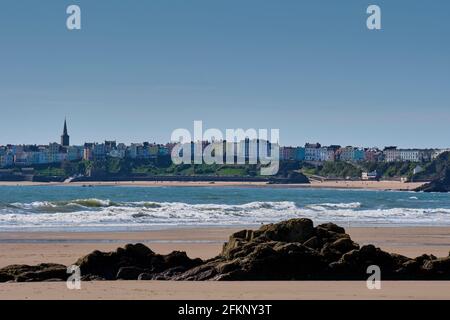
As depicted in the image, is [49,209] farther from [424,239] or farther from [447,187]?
[447,187]

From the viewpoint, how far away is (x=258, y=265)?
47.0 ft

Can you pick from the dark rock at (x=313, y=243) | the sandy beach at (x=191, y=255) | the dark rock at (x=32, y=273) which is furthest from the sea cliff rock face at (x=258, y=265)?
the sandy beach at (x=191, y=255)

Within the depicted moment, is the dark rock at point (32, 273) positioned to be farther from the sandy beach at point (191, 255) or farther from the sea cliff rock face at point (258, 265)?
the sandy beach at point (191, 255)

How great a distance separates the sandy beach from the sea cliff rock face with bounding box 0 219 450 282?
49 centimetres

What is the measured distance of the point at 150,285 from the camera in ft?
44.4

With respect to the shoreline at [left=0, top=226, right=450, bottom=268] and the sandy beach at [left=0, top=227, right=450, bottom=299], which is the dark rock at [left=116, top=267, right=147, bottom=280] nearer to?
the sandy beach at [left=0, top=227, right=450, bottom=299]

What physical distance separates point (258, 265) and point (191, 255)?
23.0 ft

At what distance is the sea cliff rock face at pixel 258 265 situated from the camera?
47.0ft

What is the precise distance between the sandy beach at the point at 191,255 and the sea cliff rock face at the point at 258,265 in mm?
489

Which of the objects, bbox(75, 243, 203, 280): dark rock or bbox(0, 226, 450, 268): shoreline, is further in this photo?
bbox(0, 226, 450, 268): shoreline

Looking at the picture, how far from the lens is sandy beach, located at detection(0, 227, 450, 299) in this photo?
12.3 metres

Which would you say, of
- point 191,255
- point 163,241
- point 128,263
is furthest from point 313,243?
point 163,241

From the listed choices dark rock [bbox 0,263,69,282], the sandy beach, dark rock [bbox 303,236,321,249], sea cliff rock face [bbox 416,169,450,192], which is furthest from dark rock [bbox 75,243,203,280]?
sea cliff rock face [bbox 416,169,450,192]
